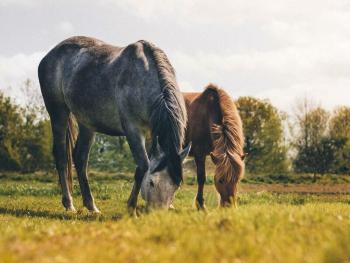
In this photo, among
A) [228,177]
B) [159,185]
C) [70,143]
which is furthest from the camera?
[70,143]

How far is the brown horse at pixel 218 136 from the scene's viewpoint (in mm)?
8547

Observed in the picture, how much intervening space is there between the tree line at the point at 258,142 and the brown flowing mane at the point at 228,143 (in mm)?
24969

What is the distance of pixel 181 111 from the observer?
322 inches

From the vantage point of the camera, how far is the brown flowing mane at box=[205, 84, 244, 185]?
856 centimetres

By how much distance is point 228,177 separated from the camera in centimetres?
847

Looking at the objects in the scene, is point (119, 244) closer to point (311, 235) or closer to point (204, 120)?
point (311, 235)

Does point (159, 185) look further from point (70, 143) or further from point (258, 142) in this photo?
point (258, 142)

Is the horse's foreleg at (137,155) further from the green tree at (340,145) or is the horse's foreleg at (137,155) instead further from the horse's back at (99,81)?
the green tree at (340,145)

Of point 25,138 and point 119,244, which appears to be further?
point 25,138

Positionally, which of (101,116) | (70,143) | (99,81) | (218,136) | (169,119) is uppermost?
(99,81)

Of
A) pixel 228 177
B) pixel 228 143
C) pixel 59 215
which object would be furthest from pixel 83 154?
pixel 228 177

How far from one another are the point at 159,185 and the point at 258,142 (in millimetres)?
34809

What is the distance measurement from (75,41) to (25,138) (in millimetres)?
26233

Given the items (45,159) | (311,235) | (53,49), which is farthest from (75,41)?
(45,159)
